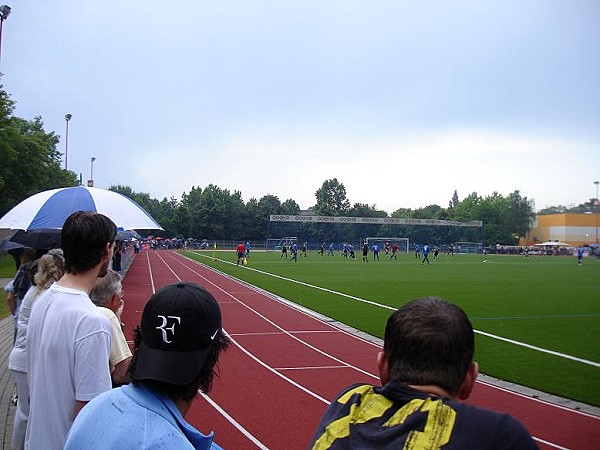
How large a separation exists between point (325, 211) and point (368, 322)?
334ft

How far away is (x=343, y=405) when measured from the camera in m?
1.74

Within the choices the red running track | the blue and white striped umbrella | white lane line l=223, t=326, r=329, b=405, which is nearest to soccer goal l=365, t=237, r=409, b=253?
the red running track

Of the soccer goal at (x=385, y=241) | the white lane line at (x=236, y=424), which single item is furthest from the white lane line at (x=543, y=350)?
the soccer goal at (x=385, y=241)

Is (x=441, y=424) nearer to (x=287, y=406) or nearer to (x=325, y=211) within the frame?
(x=287, y=406)

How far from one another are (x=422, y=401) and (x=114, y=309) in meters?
3.11

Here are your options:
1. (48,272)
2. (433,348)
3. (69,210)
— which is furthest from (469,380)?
(69,210)

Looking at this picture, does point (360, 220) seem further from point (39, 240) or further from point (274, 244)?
point (39, 240)

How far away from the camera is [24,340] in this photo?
176 inches

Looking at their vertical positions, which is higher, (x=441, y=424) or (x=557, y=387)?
(x=441, y=424)

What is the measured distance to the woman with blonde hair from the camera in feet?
12.0

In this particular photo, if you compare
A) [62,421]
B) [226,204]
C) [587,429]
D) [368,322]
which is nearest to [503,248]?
[226,204]

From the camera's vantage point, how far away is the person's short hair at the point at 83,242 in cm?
287

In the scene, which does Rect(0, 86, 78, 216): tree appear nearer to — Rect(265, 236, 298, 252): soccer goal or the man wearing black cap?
the man wearing black cap

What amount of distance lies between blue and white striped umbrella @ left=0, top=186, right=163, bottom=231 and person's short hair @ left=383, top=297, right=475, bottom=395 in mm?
6059
